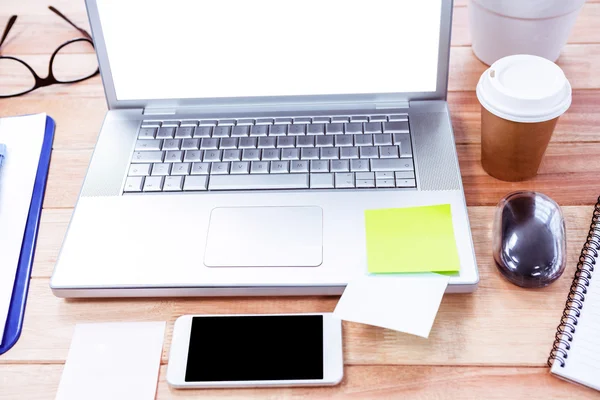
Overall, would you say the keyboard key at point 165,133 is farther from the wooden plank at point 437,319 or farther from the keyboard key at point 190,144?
the wooden plank at point 437,319

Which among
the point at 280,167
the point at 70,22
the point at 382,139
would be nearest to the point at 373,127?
the point at 382,139

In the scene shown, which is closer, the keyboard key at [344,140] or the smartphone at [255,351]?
the smartphone at [255,351]

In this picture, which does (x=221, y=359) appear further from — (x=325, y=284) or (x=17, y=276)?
(x=17, y=276)

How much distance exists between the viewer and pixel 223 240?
62 cm

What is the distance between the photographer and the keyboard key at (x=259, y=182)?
666 mm

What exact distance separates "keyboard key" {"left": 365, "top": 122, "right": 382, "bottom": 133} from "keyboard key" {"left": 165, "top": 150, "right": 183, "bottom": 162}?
0.22 metres

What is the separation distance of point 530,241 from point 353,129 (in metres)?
0.24

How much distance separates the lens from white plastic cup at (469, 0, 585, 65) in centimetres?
75

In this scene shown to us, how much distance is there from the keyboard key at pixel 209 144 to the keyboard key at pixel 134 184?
0.26 ft

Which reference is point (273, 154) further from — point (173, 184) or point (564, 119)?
point (564, 119)

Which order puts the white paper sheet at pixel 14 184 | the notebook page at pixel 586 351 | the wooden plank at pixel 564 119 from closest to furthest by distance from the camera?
1. the notebook page at pixel 586 351
2. the white paper sheet at pixel 14 184
3. the wooden plank at pixel 564 119

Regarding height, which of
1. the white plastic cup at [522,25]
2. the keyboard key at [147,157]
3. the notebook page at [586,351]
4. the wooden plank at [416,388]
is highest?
the white plastic cup at [522,25]

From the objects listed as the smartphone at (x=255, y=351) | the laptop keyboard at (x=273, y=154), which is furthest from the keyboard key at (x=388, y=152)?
the smartphone at (x=255, y=351)

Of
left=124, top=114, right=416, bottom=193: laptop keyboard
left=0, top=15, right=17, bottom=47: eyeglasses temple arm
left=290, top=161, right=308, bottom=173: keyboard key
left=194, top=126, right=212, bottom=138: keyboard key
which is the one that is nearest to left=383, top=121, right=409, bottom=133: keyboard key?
left=124, top=114, right=416, bottom=193: laptop keyboard
